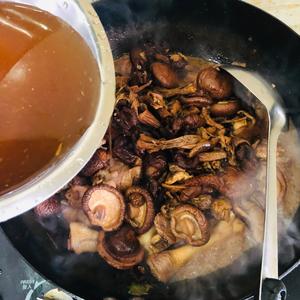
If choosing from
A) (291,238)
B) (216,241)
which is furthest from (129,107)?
(291,238)

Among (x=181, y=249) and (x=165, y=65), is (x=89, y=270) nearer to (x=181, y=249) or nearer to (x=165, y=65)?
(x=181, y=249)

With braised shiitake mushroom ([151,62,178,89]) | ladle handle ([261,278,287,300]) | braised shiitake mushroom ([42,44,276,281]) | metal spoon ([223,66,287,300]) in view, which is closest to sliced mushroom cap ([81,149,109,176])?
braised shiitake mushroom ([42,44,276,281])

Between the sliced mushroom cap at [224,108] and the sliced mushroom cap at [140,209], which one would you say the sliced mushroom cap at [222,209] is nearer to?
the sliced mushroom cap at [140,209]

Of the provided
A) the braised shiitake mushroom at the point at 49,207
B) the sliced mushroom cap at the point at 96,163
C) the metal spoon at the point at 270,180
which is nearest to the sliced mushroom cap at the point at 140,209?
the sliced mushroom cap at the point at 96,163

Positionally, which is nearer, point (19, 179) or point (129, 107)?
point (19, 179)

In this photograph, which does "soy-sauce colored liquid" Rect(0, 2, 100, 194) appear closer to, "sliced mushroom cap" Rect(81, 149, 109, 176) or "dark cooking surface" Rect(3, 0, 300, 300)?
"sliced mushroom cap" Rect(81, 149, 109, 176)

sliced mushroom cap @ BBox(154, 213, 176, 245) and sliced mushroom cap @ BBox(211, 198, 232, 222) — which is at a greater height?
sliced mushroom cap @ BBox(211, 198, 232, 222)
